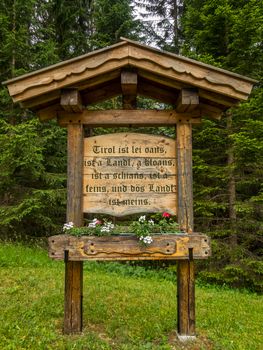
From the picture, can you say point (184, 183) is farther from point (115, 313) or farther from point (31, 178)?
point (31, 178)

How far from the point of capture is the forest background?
8.48m

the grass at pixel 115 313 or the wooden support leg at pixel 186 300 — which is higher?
the wooden support leg at pixel 186 300

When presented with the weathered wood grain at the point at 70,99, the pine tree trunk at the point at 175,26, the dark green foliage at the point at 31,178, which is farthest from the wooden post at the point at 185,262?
the pine tree trunk at the point at 175,26

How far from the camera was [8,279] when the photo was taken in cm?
677

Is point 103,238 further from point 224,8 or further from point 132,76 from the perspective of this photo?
point 224,8

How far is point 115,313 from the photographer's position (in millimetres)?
5191

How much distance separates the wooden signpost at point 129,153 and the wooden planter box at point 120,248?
0.04 feet

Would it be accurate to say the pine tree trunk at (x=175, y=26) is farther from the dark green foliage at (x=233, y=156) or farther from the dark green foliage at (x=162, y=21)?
the dark green foliage at (x=233, y=156)

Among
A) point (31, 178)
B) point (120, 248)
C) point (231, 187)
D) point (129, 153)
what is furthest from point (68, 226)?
point (31, 178)

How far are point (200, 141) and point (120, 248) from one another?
6.18 meters

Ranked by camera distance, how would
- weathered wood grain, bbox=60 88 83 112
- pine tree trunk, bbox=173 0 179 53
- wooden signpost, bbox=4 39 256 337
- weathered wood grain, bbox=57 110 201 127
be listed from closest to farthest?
wooden signpost, bbox=4 39 256 337
weathered wood grain, bbox=60 88 83 112
weathered wood grain, bbox=57 110 201 127
pine tree trunk, bbox=173 0 179 53

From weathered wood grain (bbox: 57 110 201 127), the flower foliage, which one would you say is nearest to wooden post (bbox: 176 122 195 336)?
the flower foliage

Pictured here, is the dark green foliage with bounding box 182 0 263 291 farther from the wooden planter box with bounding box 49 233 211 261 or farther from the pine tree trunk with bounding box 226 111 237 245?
the wooden planter box with bounding box 49 233 211 261

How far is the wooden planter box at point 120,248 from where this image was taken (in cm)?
391
